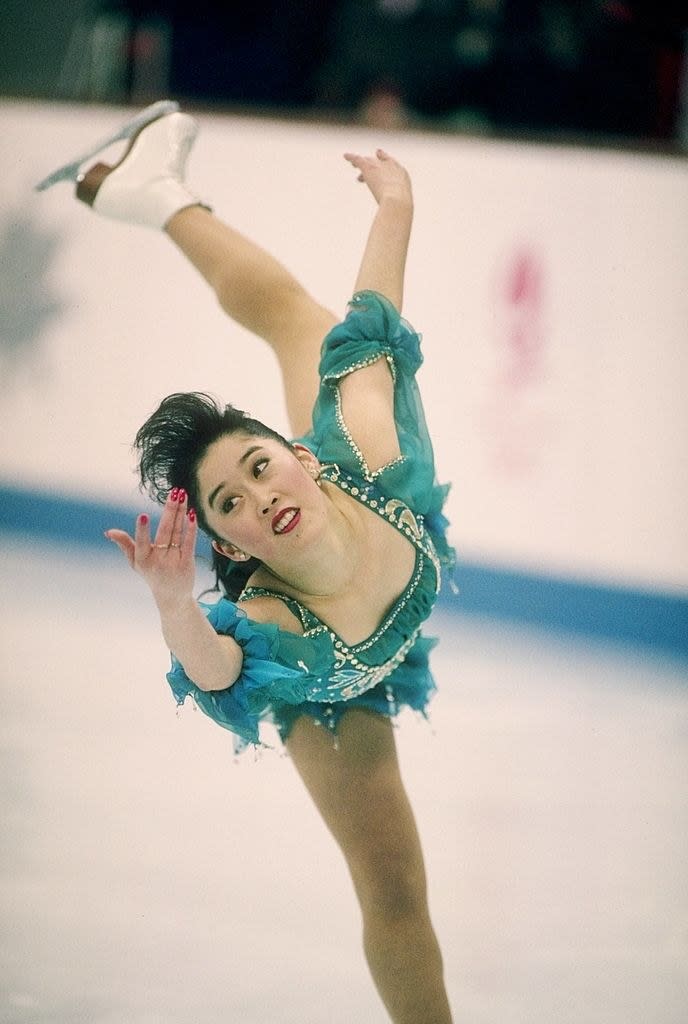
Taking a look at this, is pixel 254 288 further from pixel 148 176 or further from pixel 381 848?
pixel 381 848

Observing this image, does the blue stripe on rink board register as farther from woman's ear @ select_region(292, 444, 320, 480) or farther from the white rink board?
woman's ear @ select_region(292, 444, 320, 480)

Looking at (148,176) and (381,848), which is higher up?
(148,176)

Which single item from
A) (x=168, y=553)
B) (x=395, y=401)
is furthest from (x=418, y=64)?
(x=168, y=553)

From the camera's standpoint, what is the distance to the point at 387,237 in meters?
2.26

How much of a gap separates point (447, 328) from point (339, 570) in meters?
1.90

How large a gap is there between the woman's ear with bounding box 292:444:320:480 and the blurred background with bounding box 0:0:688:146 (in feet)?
7.47

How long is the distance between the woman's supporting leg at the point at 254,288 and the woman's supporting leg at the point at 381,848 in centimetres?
66

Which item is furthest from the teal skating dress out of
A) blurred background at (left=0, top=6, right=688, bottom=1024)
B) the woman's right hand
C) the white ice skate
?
blurred background at (left=0, top=6, right=688, bottom=1024)

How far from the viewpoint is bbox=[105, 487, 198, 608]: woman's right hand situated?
1.73m

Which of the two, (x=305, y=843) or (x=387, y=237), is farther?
(x=305, y=843)

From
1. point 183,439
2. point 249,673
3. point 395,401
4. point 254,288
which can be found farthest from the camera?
point 254,288

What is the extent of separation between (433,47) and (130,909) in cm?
291

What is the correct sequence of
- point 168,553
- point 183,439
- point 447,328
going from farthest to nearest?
1. point 447,328
2. point 183,439
3. point 168,553

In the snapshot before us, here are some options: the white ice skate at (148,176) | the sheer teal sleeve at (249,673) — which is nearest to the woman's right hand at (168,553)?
the sheer teal sleeve at (249,673)
